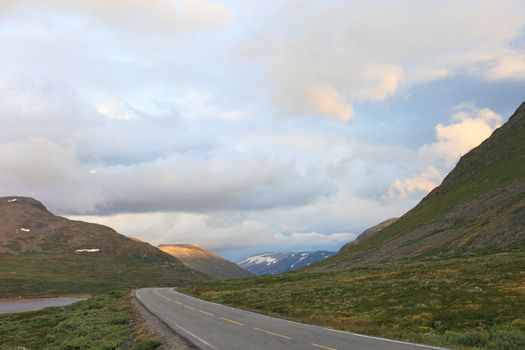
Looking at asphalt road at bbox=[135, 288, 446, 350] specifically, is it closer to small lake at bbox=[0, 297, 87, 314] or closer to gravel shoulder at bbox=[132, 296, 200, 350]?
gravel shoulder at bbox=[132, 296, 200, 350]

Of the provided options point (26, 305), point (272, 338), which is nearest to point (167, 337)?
point (272, 338)

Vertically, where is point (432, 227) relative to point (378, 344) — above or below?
above

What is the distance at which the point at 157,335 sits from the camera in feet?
85.5

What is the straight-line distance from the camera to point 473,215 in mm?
130875

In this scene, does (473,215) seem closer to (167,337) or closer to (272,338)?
(272,338)

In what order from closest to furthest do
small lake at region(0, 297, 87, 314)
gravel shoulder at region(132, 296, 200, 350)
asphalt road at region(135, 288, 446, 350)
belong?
asphalt road at region(135, 288, 446, 350) → gravel shoulder at region(132, 296, 200, 350) → small lake at region(0, 297, 87, 314)

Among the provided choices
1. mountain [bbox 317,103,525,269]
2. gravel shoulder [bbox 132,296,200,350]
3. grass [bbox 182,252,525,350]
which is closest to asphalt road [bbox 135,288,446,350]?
gravel shoulder [bbox 132,296,200,350]

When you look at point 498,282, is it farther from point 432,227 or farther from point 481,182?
point 481,182

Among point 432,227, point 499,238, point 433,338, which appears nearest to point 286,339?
point 433,338

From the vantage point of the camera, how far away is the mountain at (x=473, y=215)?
345 feet

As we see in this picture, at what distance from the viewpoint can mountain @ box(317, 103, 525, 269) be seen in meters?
105

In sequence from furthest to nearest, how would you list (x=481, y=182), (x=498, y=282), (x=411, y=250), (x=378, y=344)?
(x=481, y=182), (x=411, y=250), (x=498, y=282), (x=378, y=344)

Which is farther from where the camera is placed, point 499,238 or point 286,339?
point 499,238

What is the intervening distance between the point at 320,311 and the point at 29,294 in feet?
602
